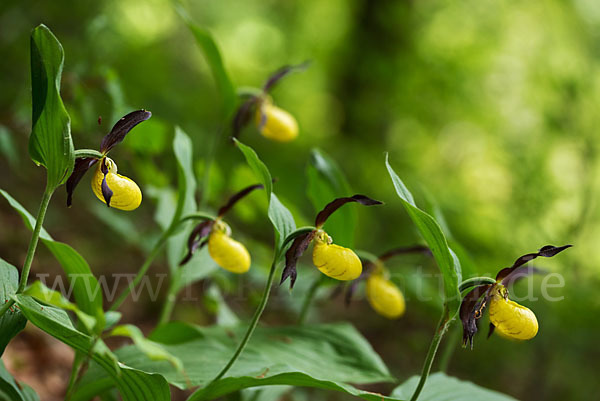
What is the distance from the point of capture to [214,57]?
64.2 inches

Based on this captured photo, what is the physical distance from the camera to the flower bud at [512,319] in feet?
3.59

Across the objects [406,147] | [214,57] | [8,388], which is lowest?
[8,388]

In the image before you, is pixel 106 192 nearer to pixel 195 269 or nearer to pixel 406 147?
pixel 195 269

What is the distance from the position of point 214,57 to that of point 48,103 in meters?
0.74

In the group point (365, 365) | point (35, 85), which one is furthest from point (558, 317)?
point (35, 85)

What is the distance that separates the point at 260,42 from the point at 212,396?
249 inches

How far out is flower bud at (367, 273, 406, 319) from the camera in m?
1.76

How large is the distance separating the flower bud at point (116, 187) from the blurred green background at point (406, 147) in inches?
17.5

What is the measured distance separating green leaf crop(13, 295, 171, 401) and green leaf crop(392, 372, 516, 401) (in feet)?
2.08

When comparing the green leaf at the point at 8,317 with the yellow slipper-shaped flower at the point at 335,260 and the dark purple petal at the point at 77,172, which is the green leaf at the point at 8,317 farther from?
the yellow slipper-shaped flower at the point at 335,260

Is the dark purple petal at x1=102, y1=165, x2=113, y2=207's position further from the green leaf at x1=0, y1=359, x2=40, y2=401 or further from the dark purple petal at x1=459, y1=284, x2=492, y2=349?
the dark purple petal at x1=459, y1=284, x2=492, y2=349

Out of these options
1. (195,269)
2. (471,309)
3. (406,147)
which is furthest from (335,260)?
(406,147)

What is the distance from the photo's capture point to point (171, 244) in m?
1.75

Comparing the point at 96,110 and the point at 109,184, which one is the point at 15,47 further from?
the point at 109,184
